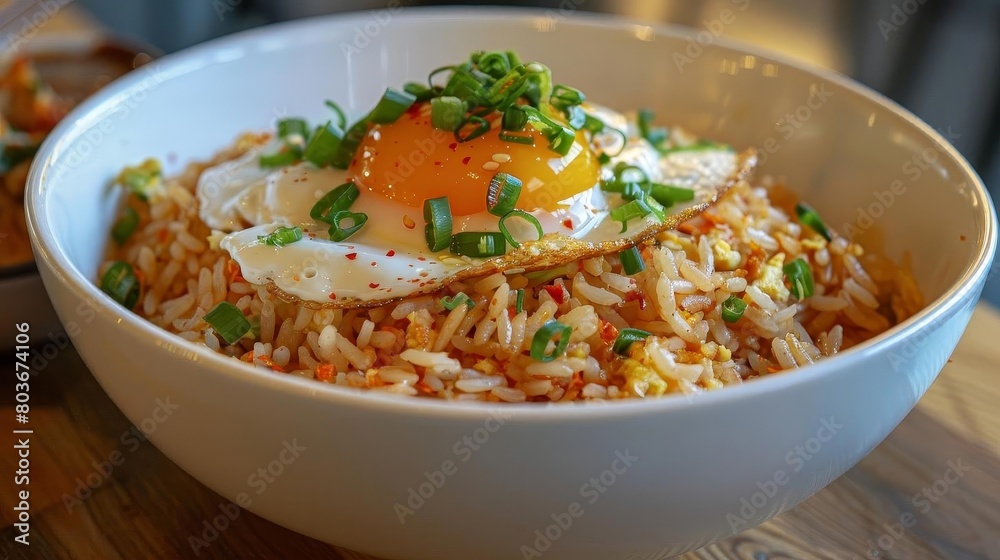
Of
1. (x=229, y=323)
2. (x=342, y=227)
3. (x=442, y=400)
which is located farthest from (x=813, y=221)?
(x=229, y=323)

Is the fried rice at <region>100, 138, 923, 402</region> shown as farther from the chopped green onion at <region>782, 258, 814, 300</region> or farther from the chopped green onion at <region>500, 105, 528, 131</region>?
the chopped green onion at <region>500, 105, 528, 131</region>

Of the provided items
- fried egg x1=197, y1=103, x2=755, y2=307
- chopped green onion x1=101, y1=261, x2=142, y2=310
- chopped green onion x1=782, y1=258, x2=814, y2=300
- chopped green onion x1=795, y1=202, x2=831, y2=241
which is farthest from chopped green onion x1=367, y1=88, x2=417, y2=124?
chopped green onion x1=795, y1=202, x2=831, y2=241

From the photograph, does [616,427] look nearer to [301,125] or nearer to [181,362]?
[181,362]

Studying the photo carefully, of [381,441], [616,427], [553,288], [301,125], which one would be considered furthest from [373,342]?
[301,125]

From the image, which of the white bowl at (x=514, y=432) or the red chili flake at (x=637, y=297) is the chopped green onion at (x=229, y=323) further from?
the red chili flake at (x=637, y=297)

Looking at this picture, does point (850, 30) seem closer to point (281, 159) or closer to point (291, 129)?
point (291, 129)

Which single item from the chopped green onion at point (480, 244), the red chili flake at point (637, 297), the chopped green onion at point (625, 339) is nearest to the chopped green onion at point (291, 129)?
the chopped green onion at point (480, 244)
